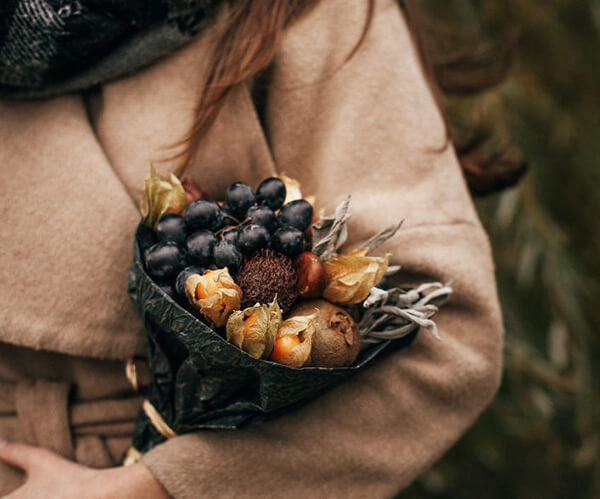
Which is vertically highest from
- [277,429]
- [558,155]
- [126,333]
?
[126,333]

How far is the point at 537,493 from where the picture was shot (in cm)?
162

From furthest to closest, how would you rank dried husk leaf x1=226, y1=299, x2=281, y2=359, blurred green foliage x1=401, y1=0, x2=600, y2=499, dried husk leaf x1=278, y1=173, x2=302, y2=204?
blurred green foliage x1=401, y1=0, x2=600, y2=499 → dried husk leaf x1=278, y1=173, x2=302, y2=204 → dried husk leaf x1=226, y1=299, x2=281, y2=359

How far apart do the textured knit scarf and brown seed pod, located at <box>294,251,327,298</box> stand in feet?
1.19

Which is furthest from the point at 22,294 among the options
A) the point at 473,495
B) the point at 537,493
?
the point at 537,493

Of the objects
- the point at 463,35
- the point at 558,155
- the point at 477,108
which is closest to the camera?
the point at 463,35

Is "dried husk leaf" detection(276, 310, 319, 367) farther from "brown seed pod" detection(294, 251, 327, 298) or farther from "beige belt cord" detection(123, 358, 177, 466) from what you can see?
"beige belt cord" detection(123, 358, 177, 466)

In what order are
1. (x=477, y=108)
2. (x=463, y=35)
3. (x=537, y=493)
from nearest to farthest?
1. (x=463, y=35)
2. (x=477, y=108)
3. (x=537, y=493)

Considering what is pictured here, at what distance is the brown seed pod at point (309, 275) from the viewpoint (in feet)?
1.57

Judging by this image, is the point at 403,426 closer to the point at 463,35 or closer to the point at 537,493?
the point at 463,35

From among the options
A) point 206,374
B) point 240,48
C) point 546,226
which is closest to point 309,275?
point 206,374

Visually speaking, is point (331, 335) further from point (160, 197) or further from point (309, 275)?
point (160, 197)

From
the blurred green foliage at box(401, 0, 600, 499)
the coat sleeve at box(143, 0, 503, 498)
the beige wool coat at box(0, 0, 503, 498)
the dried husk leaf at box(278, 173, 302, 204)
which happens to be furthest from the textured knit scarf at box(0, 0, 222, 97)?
the blurred green foliage at box(401, 0, 600, 499)

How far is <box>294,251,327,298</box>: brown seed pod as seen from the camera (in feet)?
1.57

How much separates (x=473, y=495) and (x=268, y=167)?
1527 mm
